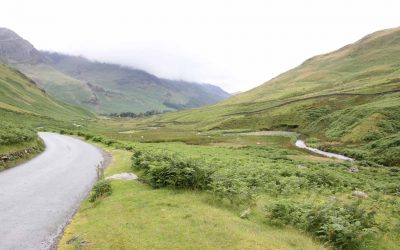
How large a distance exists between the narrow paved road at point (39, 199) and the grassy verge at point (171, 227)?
4.66 feet

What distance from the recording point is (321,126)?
4439 inches

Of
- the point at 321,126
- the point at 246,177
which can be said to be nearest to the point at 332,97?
the point at 321,126

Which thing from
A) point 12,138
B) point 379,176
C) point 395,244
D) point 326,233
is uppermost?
point 12,138

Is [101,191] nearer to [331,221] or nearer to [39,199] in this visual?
[39,199]

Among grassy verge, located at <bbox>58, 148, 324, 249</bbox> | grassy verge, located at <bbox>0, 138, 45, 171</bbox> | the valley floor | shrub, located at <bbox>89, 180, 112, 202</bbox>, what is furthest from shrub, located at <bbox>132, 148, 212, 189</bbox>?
grassy verge, located at <bbox>0, 138, 45, 171</bbox>

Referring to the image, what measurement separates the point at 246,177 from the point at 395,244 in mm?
17357

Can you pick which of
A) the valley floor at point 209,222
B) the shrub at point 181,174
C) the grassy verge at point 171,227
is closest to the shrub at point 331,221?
the valley floor at point 209,222

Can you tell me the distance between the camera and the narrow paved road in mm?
19500

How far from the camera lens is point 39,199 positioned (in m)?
28.4

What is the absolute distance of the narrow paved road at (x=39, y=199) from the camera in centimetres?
1950

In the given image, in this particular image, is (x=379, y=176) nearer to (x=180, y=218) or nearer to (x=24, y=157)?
(x=180, y=218)

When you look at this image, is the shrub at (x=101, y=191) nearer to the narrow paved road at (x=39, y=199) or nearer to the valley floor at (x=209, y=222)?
the valley floor at (x=209, y=222)

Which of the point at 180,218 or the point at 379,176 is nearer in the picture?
the point at 180,218

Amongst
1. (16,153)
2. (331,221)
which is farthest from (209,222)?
(16,153)
